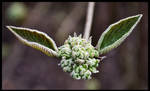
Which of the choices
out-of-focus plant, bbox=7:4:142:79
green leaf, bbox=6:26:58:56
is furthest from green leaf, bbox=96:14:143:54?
green leaf, bbox=6:26:58:56

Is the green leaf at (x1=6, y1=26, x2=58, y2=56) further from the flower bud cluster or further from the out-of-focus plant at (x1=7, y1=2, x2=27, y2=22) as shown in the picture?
the out-of-focus plant at (x1=7, y1=2, x2=27, y2=22)

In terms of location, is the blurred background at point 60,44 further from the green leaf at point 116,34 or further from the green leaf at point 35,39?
the green leaf at point 35,39

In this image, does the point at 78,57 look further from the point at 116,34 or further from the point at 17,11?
the point at 17,11

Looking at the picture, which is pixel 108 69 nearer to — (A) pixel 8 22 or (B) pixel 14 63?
(B) pixel 14 63

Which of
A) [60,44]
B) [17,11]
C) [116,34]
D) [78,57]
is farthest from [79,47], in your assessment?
[17,11]

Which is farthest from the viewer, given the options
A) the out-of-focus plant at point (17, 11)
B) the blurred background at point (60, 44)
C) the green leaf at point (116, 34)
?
the out-of-focus plant at point (17, 11)

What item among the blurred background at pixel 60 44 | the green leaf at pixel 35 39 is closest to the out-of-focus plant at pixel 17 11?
the blurred background at pixel 60 44
